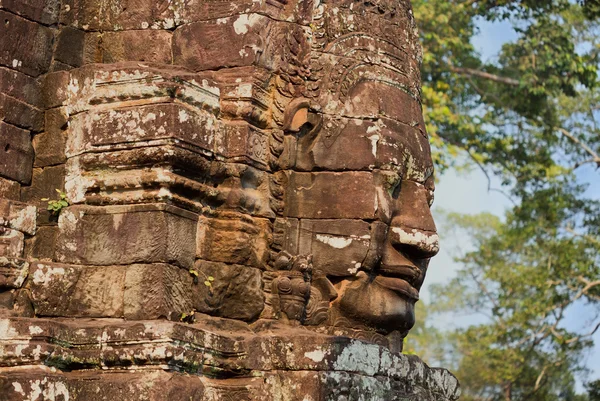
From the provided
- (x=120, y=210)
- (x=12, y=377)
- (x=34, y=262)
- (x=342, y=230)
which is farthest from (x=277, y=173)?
(x=12, y=377)

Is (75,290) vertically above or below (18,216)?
below

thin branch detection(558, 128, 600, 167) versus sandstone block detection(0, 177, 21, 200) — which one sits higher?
thin branch detection(558, 128, 600, 167)

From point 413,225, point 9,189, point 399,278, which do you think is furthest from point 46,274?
point 413,225

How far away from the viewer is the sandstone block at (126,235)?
6398 mm

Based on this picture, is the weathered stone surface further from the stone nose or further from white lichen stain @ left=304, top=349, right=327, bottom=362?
white lichen stain @ left=304, top=349, right=327, bottom=362

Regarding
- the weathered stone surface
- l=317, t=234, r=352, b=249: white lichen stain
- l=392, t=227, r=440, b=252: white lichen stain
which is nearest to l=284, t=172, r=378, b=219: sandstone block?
l=317, t=234, r=352, b=249: white lichen stain

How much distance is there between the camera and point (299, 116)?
7.27m

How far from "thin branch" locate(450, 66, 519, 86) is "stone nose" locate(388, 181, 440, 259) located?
39.7 feet

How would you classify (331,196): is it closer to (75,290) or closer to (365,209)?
(365,209)

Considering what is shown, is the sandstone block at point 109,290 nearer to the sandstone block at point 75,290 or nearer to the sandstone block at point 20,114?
the sandstone block at point 75,290

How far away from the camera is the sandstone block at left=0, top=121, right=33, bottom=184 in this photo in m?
6.80

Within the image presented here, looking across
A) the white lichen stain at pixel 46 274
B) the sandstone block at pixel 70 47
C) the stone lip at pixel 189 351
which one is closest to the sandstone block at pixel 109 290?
the white lichen stain at pixel 46 274

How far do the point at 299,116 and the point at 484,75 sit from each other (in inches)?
530

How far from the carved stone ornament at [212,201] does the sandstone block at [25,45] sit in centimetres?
1
